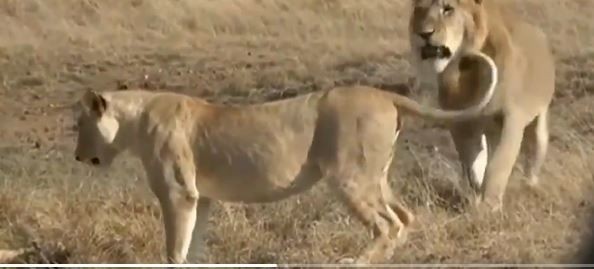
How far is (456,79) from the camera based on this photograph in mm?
7559

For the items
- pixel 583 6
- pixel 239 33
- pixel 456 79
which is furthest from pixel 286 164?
pixel 583 6

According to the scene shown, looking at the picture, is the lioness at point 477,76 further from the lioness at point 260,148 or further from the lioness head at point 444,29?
the lioness at point 260,148

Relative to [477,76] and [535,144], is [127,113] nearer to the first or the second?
[477,76]

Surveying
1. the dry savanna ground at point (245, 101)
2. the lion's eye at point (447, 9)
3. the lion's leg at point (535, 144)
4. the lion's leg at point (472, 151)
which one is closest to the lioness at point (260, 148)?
the dry savanna ground at point (245, 101)

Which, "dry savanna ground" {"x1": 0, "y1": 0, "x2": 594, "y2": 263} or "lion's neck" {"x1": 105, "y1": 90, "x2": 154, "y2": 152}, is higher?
"lion's neck" {"x1": 105, "y1": 90, "x2": 154, "y2": 152}

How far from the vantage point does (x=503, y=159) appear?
753 centimetres

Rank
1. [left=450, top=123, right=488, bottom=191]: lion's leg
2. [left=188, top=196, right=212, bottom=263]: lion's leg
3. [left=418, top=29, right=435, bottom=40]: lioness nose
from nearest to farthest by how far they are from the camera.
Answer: [left=188, top=196, right=212, bottom=263]: lion's leg → [left=418, top=29, right=435, bottom=40]: lioness nose → [left=450, top=123, right=488, bottom=191]: lion's leg

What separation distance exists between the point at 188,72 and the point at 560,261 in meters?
7.13

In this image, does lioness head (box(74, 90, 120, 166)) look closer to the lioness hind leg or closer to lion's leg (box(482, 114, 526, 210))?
the lioness hind leg

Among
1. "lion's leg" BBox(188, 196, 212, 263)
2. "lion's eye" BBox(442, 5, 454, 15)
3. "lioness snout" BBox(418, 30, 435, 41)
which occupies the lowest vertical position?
"lion's leg" BBox(188, 196, 212, 263)

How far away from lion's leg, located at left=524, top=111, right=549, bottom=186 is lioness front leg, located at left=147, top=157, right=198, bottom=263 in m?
2.37

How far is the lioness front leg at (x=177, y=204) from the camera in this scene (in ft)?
20.1

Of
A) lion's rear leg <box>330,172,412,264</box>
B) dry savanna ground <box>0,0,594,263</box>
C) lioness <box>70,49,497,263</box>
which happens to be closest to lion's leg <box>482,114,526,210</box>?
dry savanna ground <box>0,0,594,263</box>

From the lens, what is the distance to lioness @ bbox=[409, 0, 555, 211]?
24.2 feet
